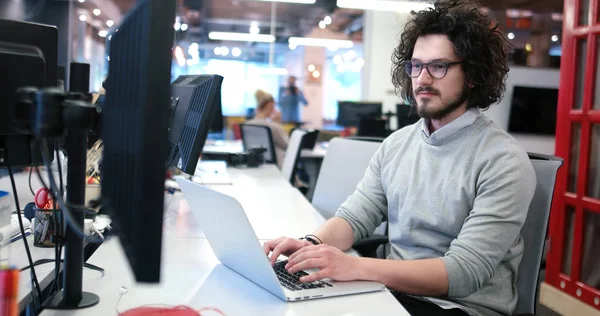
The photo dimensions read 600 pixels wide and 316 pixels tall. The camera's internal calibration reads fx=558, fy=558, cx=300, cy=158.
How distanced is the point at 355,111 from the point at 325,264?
5212 mm

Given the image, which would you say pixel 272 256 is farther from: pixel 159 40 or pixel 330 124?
pixel 330 124

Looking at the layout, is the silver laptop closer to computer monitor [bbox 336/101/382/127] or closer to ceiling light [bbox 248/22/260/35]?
computer monitor [bbox 336/101/382/127]

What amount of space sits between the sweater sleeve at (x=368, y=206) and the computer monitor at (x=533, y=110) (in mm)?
5208

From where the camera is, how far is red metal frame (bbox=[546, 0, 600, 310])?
2.89m

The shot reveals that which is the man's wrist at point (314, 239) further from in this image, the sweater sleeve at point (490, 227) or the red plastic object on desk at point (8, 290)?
the red plastic object on desk at point (8, 290)

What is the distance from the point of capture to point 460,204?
1448mm

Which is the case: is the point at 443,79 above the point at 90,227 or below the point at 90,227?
above

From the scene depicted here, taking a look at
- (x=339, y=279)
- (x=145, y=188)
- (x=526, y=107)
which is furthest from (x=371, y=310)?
(x=526, y=107)

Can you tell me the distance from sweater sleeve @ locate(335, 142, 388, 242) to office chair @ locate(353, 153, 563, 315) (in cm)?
44

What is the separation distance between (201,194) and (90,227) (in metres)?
0.43

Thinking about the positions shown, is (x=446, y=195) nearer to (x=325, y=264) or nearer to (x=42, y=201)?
(x=325, y=264)

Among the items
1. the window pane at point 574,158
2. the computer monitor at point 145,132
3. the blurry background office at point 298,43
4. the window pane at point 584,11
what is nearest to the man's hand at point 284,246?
the computer monitor at point 145,132

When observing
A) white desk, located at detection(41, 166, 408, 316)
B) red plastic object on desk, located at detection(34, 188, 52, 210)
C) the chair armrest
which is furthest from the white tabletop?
the chair armrest

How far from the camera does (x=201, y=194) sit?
1208mm
